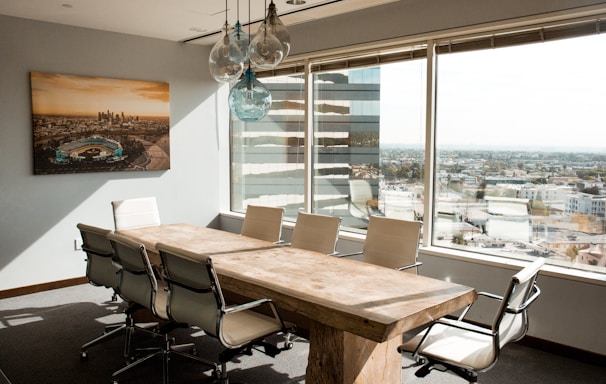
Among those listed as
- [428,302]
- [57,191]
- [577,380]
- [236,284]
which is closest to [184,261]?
[236,284]

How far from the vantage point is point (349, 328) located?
2.56 metres

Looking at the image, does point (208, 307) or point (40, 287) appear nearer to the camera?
point (208, 307)

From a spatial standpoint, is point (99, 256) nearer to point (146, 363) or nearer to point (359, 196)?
point (146, 363)

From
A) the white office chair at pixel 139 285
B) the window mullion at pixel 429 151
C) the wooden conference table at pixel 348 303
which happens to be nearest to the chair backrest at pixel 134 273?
the white office chair at pixel 139 285

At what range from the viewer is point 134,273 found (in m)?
3.42

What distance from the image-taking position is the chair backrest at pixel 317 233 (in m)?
4.31

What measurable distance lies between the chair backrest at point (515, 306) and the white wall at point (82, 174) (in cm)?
471

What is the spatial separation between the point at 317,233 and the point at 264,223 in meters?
0.66

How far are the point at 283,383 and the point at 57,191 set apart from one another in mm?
3594

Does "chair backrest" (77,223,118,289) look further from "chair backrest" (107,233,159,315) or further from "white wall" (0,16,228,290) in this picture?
"white wall" (0,16,228,290)

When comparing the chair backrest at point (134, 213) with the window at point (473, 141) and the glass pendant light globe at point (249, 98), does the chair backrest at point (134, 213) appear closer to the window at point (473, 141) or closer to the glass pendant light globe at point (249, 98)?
the window at point (473, 141)

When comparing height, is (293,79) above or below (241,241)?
above

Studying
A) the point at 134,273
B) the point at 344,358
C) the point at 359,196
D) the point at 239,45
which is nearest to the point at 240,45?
the point at 239,45

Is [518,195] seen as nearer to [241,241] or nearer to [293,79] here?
[241,241]
